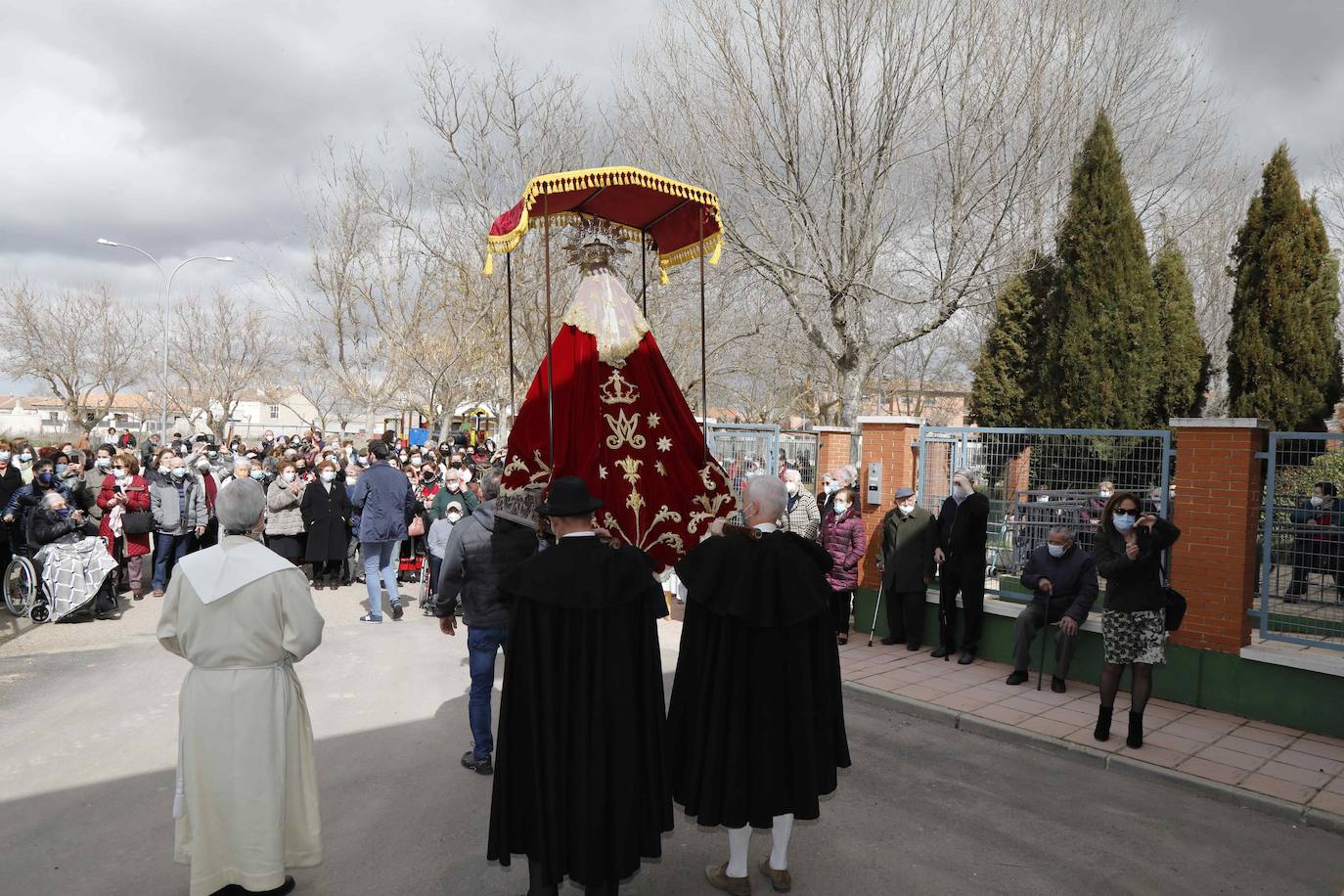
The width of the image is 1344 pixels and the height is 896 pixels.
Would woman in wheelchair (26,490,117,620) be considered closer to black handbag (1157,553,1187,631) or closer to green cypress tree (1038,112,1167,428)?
black handbag (1157,553,1187,631)

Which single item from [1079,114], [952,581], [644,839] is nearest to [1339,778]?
[952,581]

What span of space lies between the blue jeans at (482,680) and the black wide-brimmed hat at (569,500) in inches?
75.6

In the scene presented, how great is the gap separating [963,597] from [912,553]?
686 mm

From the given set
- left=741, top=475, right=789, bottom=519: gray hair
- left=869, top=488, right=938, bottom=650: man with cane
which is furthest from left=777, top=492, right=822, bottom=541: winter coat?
left=741, top=475, right=789, bottom=519: gray hair

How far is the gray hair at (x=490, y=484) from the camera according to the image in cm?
552

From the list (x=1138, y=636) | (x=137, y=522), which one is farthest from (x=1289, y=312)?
(x=137, y=522)

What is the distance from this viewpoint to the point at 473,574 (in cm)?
522

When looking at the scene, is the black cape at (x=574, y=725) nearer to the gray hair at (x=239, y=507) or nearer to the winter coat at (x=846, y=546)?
the gray hair at (x=239, y=507)

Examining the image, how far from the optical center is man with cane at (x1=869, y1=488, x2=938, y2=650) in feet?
28.5

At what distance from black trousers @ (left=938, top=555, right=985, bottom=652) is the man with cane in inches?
11.0

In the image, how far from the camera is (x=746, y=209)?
17062 mm

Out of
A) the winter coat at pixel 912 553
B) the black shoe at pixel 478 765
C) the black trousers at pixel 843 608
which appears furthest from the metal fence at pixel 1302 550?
the black shoe at pixel 478 765

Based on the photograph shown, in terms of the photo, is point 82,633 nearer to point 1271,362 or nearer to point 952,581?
point 952,581

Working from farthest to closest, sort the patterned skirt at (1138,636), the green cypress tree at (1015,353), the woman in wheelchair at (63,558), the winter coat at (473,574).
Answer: the green cypress tree at (1015,353) → the woman in wheelchair at (63,558) → the patterned skirt at (1138,636) → the winter coat at (473,574)
